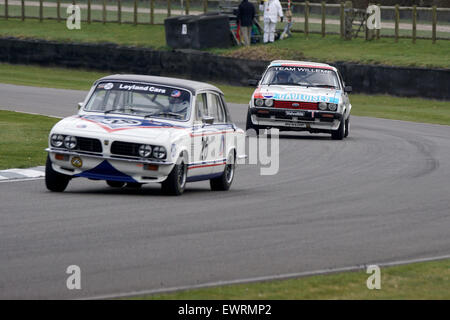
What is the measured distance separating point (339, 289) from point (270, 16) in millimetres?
33588

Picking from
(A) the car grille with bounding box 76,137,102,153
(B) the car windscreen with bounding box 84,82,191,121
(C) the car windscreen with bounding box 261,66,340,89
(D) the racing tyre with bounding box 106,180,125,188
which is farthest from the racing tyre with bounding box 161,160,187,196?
(C) the car windscreen with bounding box 261,66,340,89

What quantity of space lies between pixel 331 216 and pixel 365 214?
1.65 ft

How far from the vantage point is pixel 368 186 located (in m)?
14.6

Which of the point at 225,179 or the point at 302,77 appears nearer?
the point at 225,179

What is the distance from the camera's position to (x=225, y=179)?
13781 mm

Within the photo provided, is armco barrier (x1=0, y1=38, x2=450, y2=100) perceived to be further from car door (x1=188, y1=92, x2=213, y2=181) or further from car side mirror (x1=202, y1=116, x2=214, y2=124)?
car side mirror (x1=202, y1=116, x2=214, y2=124)

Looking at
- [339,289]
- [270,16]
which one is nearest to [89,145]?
[339,289]

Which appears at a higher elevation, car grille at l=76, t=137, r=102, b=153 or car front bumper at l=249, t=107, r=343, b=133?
car grille at l=76, t=137, r=102, b=153

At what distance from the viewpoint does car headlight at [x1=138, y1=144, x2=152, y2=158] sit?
1183 cm

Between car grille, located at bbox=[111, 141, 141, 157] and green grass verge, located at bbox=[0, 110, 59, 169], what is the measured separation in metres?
3.82

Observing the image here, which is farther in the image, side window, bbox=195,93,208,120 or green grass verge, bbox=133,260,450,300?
side window, bbox=195,93,208,120

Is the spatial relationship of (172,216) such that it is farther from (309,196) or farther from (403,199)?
(403,199)

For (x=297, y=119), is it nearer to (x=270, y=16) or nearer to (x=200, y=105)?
(x=200, y=105)
